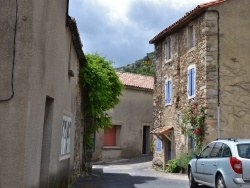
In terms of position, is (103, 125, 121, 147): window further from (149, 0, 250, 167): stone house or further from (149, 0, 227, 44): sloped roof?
(149, 0, 250, 167): stone house

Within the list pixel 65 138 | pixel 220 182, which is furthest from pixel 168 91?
pixel 220 182

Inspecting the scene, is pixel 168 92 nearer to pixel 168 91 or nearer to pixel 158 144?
pixel 168 91

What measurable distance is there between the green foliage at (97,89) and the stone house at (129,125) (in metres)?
10.5

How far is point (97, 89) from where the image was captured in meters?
15.6

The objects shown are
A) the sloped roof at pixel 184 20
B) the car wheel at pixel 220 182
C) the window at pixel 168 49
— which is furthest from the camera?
the window at pixel 168 49

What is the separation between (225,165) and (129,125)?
66.1ft

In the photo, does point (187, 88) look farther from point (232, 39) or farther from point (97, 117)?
point (97, 117)

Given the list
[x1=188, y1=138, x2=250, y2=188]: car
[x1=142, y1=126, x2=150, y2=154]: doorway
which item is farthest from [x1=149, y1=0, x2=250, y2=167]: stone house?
[x1=142, y1=126, x2=150, y2=154]: doorway

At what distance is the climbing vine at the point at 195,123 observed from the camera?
54.8ft

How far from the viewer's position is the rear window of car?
28.7ft

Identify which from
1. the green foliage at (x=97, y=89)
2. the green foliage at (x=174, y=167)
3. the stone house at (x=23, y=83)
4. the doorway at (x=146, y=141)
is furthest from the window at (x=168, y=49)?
the stone house at (x=23, y=83)

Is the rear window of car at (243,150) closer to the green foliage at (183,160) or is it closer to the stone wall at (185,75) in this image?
the stone wall at (185,75)

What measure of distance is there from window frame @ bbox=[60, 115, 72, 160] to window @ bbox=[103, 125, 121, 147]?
54.3 ft

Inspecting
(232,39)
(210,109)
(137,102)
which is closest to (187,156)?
(210,109)
